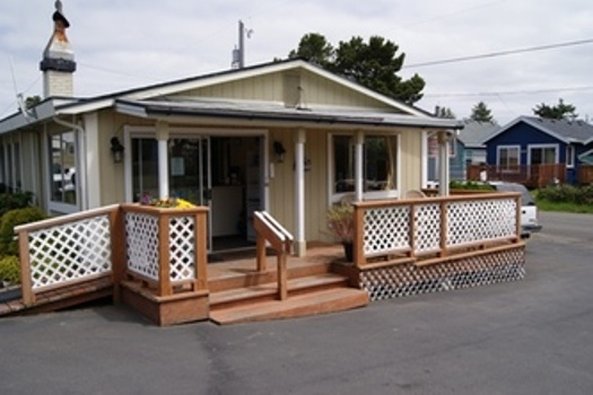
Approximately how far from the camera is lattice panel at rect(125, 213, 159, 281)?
7.05 m

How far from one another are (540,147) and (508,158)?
2.33 m

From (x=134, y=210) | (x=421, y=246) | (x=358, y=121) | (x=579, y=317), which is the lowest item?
(x=579, y=317)

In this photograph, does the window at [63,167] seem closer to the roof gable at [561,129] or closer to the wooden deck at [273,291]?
the wooden deck at [273,291]

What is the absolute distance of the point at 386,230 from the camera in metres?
8.80

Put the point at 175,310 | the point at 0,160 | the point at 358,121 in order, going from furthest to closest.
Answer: the point at 0,160
the point at 358,121
the point at 175,310

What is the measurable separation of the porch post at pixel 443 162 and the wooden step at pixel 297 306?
13.9ft

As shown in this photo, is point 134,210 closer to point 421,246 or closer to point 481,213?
point 421,246

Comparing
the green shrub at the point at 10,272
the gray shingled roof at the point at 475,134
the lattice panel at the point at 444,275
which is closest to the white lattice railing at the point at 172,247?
the green shrub at the point at 10,272

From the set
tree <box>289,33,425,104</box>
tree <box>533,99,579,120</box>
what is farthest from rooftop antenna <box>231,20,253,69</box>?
tree <box>533,99,579,120</box>

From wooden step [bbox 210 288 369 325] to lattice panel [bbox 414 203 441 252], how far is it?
1.54m

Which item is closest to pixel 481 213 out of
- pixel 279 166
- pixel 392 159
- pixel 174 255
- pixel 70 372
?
pixel 392 159

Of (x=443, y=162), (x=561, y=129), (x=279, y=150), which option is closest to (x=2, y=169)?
(x=279, y=150)

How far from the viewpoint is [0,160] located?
17797 millimetres

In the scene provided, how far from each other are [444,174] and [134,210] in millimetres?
6812
